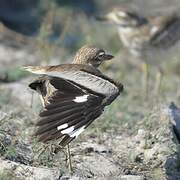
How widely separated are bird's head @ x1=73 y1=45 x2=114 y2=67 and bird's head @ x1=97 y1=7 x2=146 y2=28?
363cm

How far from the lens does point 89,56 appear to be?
18.7 feet

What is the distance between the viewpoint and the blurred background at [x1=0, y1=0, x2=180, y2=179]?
5.13 meters

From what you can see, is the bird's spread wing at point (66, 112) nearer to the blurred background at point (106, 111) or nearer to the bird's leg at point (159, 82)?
the blurred background at point (106, 111)

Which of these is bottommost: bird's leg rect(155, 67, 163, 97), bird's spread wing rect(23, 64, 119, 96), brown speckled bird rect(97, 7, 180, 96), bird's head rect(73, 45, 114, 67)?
bird's spread wing rect(23, 64, 119, 96)

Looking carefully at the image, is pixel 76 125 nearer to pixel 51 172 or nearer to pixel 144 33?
pixel 51 172

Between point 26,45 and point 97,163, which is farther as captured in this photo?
point 26,45

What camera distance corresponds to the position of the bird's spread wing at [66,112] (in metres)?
4.35

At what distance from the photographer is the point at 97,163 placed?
17.1 ft

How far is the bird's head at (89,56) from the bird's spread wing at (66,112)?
38.7 inches

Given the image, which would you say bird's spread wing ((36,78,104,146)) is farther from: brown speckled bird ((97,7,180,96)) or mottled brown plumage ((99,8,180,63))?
mottled brown plumage ((99,8,180,63))

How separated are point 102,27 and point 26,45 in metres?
1.69

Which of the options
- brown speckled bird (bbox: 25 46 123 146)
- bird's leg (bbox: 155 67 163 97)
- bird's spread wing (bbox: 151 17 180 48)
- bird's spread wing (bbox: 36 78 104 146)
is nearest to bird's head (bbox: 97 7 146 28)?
bird's spread wing (bbox: 151 17 180 48)

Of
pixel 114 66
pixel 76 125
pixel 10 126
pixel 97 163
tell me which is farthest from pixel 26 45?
pixel 76 125

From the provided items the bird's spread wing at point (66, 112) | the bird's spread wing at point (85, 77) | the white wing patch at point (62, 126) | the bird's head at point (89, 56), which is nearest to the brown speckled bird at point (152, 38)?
the bird's head at point (89, 56)
